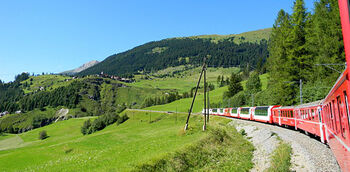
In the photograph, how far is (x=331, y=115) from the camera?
37.2 feet

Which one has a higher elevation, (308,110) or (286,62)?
(286,62)

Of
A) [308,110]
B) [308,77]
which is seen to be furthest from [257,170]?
[308,77]

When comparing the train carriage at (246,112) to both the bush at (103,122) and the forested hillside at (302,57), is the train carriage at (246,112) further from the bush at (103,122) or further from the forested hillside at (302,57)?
the bush at (103,122)

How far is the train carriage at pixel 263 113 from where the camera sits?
39316 mm

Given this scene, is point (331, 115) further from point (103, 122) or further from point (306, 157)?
point (103, 122)

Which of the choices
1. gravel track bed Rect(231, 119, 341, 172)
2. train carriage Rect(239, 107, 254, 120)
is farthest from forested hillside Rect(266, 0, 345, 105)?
gravel track bed Rect(231, 119, 341, 172)

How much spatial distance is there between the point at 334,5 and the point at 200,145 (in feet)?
98.4

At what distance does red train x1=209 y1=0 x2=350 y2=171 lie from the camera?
6.02 metres

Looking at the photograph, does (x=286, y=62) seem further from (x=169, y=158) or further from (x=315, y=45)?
(x=169, y=158)

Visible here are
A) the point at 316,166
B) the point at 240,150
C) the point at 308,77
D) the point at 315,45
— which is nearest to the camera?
the point at 316,166

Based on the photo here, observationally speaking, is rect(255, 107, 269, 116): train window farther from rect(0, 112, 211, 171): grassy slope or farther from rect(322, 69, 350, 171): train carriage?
rect(322, 69, 350, 171): train carriage

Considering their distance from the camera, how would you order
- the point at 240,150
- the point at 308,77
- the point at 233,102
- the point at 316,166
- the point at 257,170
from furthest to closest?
the point at 233,102
the point at 308,77
the point at 240,150
the point at 257,170
the point at 316,166

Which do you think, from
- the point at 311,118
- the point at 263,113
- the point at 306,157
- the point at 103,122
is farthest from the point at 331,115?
the point at 103,122

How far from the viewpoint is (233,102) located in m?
109
